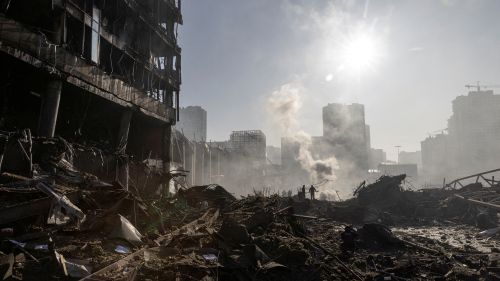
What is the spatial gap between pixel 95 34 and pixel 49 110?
5610mm

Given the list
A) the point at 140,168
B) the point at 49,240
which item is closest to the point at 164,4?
the point at 140,168

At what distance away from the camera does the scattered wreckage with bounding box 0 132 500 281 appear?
5832 millimetres

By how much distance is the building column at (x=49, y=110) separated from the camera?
1316 cm

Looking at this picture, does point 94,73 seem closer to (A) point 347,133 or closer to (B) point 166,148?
(B) point 166,148

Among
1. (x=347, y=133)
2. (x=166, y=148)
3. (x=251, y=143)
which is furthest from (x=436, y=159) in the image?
(x=166, y=148)

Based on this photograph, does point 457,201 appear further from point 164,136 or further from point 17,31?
point 17,31

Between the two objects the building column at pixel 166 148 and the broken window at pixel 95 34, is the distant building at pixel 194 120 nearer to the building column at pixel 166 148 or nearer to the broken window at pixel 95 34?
the building column at pixel 166 148

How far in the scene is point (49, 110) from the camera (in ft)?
43.6

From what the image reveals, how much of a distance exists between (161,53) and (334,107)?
70.6 meters

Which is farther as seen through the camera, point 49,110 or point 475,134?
point 475,134

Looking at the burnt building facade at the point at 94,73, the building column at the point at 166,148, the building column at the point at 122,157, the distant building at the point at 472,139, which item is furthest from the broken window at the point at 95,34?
the distant building at the point at 472,139

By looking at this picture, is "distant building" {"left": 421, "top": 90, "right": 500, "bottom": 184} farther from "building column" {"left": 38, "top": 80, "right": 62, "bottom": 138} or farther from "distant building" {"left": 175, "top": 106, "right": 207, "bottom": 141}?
"building column" {"left": 38, "top": 80, "right": 62, "bottom": 138}

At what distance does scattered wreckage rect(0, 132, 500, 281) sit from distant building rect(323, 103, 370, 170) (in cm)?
7356

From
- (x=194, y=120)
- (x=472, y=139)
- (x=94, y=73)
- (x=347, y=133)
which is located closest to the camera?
(x=94, y=73)
